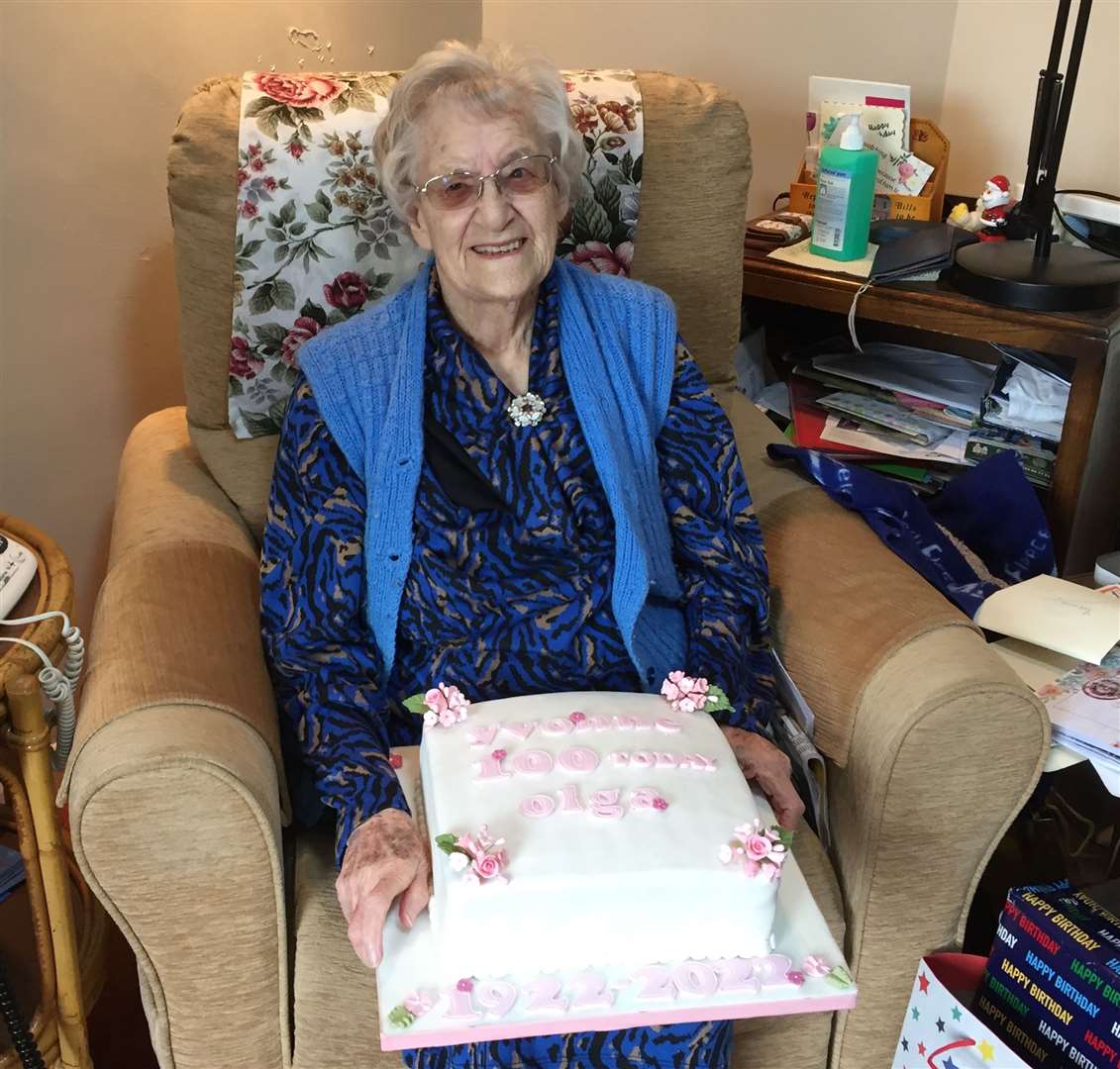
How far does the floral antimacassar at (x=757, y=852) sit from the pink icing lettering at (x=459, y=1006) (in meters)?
0.23

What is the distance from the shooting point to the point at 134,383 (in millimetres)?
1847

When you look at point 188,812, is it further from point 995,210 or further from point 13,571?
point 995,210

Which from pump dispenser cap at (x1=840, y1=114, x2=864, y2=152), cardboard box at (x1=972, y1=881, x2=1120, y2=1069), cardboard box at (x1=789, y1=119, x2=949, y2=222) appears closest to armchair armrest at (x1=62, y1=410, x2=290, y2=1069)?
cardboard box at (x1=972, y1=881, x2=1120, y2=1069)

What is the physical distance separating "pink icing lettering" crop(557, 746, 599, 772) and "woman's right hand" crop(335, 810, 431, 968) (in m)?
0.16

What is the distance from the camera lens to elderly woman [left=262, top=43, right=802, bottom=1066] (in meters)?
1.30

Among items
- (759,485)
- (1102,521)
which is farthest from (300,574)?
(1102,521)

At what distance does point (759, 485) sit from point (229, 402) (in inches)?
27.4

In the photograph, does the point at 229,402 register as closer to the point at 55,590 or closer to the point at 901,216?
the point at 55,590

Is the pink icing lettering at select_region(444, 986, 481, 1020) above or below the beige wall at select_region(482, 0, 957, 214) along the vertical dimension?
below

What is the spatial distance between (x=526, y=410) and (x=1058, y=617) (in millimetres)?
659

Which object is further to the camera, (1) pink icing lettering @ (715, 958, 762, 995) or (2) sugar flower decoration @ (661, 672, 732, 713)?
(2) sugar flower decoration @ (661, 672, 732, 713)

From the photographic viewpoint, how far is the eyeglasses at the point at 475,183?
1.31 m

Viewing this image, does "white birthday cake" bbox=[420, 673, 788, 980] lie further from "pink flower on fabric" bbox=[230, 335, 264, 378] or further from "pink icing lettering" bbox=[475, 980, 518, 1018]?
"pink flower on fabric" bbox=[230, 335, 264, 378]

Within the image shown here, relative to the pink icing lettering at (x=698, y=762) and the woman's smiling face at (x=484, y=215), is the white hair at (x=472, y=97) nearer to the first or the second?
the woman's smiling face at (x=484, y=215)
